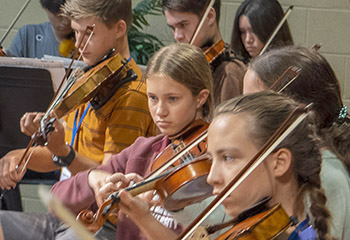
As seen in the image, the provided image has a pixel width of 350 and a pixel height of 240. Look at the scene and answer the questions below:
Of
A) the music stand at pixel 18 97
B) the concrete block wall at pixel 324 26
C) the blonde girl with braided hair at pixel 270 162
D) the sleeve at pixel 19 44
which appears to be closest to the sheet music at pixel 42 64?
the music stand at pixel 18 97

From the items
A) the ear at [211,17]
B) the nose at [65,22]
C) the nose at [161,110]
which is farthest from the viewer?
the nose at [65,22]

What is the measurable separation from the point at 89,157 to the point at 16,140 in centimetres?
28

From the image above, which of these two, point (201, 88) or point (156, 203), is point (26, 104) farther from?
point (156, 203)

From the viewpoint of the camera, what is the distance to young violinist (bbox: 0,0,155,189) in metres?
1.88

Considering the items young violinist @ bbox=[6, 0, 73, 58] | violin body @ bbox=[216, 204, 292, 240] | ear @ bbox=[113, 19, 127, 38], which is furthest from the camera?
young violinist @ bbox=[6, 0, 73, 58]

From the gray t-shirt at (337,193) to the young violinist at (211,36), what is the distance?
0.78 metres

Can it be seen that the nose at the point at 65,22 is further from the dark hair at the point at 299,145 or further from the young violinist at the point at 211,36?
the dark hair at the point at 299,145

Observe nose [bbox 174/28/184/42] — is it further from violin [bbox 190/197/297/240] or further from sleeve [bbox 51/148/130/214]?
violin [bbox 190/197/297/240]

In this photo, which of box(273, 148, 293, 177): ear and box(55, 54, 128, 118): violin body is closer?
box(273, 148, 293, 177): ear

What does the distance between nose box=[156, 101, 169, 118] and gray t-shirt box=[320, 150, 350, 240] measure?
394 millimetres

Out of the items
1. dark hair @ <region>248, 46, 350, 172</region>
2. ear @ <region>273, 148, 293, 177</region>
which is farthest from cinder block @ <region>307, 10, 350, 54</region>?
ear @ <region>273, 148, 293, 177</region>

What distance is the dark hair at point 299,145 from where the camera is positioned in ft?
3.84

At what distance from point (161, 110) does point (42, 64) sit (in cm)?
54

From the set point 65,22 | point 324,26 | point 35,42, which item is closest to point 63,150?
point 65,22
